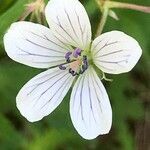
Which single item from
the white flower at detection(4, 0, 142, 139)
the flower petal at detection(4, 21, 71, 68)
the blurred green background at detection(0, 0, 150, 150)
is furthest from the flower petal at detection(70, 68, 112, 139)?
the blurred green background at detection(0, 0, 150, 150)

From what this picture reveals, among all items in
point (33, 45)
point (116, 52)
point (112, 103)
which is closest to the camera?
point (116, 52)

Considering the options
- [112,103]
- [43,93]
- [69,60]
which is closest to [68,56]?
[69,60]

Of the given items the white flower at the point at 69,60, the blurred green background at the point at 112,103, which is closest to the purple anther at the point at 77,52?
the white flower at the point at 69,60

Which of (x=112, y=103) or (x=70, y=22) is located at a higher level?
(x=70, y=22)

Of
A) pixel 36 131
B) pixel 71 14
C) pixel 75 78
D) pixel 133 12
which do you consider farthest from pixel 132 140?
pixel 71 14

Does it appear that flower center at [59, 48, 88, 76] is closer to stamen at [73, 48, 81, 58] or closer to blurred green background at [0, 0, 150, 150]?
stamen at [73, 48, 81, 58]

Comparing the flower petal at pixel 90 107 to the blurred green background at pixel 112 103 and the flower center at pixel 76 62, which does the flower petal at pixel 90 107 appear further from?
the blurred green background at pixel 112 103

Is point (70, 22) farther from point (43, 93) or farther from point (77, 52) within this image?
A: point (43, 93)
